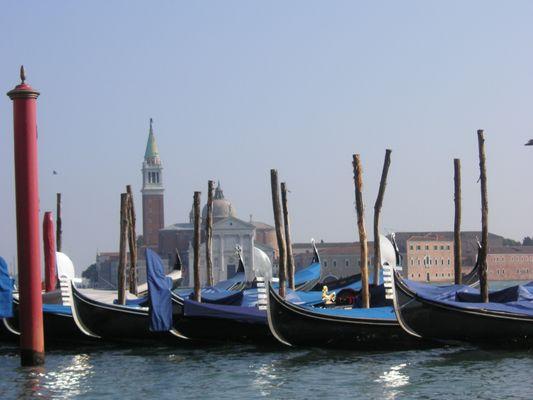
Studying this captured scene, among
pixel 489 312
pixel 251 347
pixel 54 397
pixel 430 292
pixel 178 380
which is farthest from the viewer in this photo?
pixel 430 292

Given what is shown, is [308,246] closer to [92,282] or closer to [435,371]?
[92,282]

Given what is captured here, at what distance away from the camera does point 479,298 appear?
1480 cm

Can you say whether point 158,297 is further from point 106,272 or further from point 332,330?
point 106,272

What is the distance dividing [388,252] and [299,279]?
5.44ft

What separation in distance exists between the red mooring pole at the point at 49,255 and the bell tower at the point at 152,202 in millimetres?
69411

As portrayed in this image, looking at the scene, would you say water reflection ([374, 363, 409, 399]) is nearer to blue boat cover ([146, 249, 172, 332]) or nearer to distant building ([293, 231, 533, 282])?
blue boat cover ([146, 249, 172, 332])

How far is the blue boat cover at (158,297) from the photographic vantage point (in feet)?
42.4

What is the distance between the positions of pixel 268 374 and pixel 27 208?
270 centimetres

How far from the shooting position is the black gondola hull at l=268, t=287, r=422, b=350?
12.9m

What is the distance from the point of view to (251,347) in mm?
13633

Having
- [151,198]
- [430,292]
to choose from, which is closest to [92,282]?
[151,198]

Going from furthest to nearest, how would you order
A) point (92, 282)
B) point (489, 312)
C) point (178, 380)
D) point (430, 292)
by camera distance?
1. point (92, 282)
2. point (430, 292)
3. point (489, 312)
4. point (178, 380)

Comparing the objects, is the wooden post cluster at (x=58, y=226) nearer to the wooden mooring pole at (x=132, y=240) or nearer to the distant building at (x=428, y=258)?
the wooden mooring pole at (x=132, y=240)

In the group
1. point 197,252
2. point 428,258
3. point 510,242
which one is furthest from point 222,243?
point 197,252
